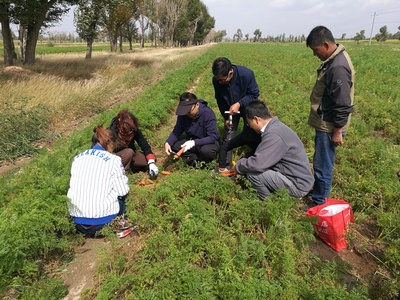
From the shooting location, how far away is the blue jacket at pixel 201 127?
497 cm

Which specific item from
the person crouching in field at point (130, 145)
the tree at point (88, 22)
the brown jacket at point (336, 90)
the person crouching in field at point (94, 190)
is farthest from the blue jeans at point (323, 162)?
the tree at point (88, 22)

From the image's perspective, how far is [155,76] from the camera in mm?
18203

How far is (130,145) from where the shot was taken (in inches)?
200

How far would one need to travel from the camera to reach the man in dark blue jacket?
4.90 m

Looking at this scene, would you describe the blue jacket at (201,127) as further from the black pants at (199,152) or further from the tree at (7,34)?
the tree at (7,34)

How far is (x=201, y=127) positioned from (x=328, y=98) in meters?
2.30

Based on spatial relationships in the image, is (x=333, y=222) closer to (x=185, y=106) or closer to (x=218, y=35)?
(x=185, y=106)

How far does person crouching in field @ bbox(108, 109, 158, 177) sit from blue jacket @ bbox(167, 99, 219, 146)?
0.58 meters

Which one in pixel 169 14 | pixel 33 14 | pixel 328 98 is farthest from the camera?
pixel 169 14

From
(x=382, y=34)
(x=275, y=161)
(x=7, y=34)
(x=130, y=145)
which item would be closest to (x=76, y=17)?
(x=7, y=34)

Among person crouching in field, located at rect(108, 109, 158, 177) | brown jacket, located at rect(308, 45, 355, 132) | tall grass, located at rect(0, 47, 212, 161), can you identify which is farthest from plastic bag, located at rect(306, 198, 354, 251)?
tall grass, located at rect(0, 47, 212, 161)

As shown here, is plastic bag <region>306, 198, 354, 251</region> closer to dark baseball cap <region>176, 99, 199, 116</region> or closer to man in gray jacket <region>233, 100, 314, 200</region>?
man in gray jacket <region>233, 100, 314, 200</region>

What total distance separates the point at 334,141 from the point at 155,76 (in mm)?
16193

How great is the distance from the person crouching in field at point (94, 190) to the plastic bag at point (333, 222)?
2473 mm
